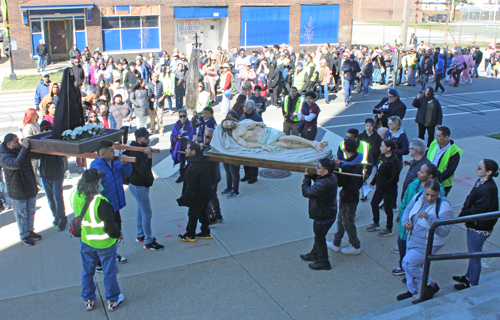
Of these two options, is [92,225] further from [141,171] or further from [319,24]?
[319,24]

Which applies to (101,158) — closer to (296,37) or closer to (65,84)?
(65,84)

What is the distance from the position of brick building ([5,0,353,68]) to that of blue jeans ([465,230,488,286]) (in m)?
26.3

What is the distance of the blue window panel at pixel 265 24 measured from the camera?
105 ft

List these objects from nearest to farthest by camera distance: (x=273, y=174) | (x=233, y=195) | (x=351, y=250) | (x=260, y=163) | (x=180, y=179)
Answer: (x=351, y=250) < (x=260, y=163) < (x=233, y=195) < (x=180, y=179) < (x=273, y=174)

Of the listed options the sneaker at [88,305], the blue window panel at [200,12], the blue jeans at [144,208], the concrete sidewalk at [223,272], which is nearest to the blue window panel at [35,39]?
the blue window panel at [200,12]

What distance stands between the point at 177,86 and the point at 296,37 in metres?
19.7

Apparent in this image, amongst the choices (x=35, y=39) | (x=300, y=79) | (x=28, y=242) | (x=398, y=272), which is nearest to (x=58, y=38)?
(x=35, y=39)

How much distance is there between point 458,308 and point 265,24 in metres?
30.4

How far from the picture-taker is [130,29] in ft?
96.4

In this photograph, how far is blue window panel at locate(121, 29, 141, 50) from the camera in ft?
96.4

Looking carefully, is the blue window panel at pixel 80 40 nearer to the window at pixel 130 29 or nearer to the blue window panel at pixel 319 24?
the window at pixel 130 29

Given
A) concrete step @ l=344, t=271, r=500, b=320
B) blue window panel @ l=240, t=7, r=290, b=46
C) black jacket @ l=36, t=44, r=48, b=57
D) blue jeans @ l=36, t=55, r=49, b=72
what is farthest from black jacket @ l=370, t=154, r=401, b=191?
blue window panel @ l=240, t=7, r=290, b=46

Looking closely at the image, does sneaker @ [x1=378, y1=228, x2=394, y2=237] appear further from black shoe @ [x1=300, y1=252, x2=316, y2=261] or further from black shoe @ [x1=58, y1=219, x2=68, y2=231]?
black shoe @ [x1=58, y1=219, x2=68, y2=231]

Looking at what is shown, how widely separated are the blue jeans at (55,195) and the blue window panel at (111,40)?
23.5 m
